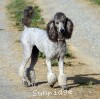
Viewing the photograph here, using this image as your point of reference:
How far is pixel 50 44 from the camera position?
904 cm

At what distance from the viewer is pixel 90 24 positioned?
1867 cm

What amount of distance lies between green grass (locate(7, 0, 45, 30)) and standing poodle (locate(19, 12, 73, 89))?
7.66 meters

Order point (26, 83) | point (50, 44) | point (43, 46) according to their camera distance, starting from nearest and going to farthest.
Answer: point (50, 44)
point (43, 46)
point (26, 83)

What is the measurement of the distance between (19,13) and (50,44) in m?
12.4

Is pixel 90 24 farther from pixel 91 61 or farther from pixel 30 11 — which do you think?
pixel 30 11

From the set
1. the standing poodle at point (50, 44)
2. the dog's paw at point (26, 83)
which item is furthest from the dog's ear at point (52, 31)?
the dog's paw at point (26, 83)

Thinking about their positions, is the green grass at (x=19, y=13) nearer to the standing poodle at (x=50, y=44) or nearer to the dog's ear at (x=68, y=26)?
the standing poodle at (x=50, y=44)

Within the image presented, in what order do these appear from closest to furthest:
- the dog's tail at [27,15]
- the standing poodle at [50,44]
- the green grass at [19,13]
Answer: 1. the standing poodle at [50,44]
2. the dog's tail at [27,15]
3. the green grass at [19,13]

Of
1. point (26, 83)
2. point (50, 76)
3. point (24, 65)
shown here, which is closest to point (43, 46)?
point (50, 76)

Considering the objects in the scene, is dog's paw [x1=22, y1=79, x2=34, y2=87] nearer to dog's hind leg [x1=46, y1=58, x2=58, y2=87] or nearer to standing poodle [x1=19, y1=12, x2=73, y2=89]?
standing poodle [x1=19, y1=12, x2=73, y2=89]

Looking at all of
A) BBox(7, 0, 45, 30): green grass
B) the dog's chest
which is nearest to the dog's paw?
the dog's chest

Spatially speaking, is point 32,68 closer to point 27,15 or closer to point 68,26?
point 27,15

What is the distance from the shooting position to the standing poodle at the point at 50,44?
886cm

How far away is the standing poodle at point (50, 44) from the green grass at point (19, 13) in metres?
7.66
